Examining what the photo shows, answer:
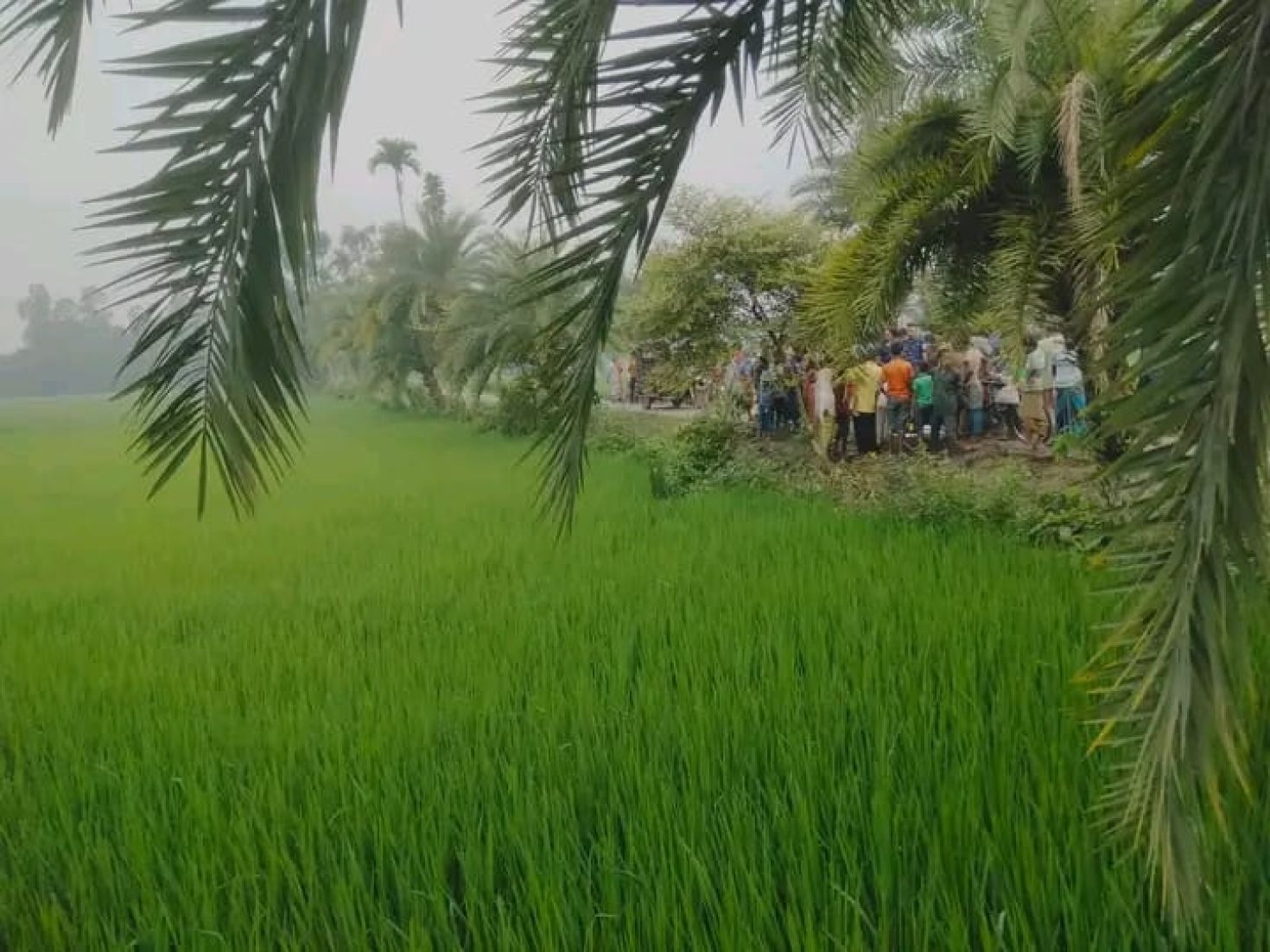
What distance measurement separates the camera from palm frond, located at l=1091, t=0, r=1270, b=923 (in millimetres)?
594

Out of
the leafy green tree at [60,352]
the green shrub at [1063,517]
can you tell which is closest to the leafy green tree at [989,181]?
the green shrub at [1063,517]

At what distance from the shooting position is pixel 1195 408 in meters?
0.61

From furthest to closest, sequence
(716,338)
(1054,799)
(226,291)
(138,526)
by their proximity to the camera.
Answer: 1. (716,338)
2. (138,526)
3. (1054,799)
4. (226,291)

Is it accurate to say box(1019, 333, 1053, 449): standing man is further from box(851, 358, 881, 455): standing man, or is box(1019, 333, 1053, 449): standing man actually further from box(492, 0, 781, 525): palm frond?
box(492, 0, 781, 525): palm frond

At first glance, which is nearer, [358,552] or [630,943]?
[630,943]

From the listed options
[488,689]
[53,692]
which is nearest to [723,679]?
[488,689]

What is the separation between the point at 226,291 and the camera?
2.41 ft

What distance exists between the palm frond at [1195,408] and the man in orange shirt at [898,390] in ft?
11.4

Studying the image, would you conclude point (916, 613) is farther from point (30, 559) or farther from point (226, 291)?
point (30, 559)

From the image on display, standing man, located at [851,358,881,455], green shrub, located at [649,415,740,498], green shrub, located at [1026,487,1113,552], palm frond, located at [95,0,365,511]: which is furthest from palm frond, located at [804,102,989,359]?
palm frond, located at [95,0,365,511]

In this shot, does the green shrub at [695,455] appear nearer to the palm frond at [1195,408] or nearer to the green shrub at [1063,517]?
the green shrub at [1063,517]

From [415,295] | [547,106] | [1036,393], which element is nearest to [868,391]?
[1036,393]

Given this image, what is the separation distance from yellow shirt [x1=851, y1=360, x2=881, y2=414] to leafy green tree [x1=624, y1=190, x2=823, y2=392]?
0.51m

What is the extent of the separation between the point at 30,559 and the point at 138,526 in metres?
0.39
